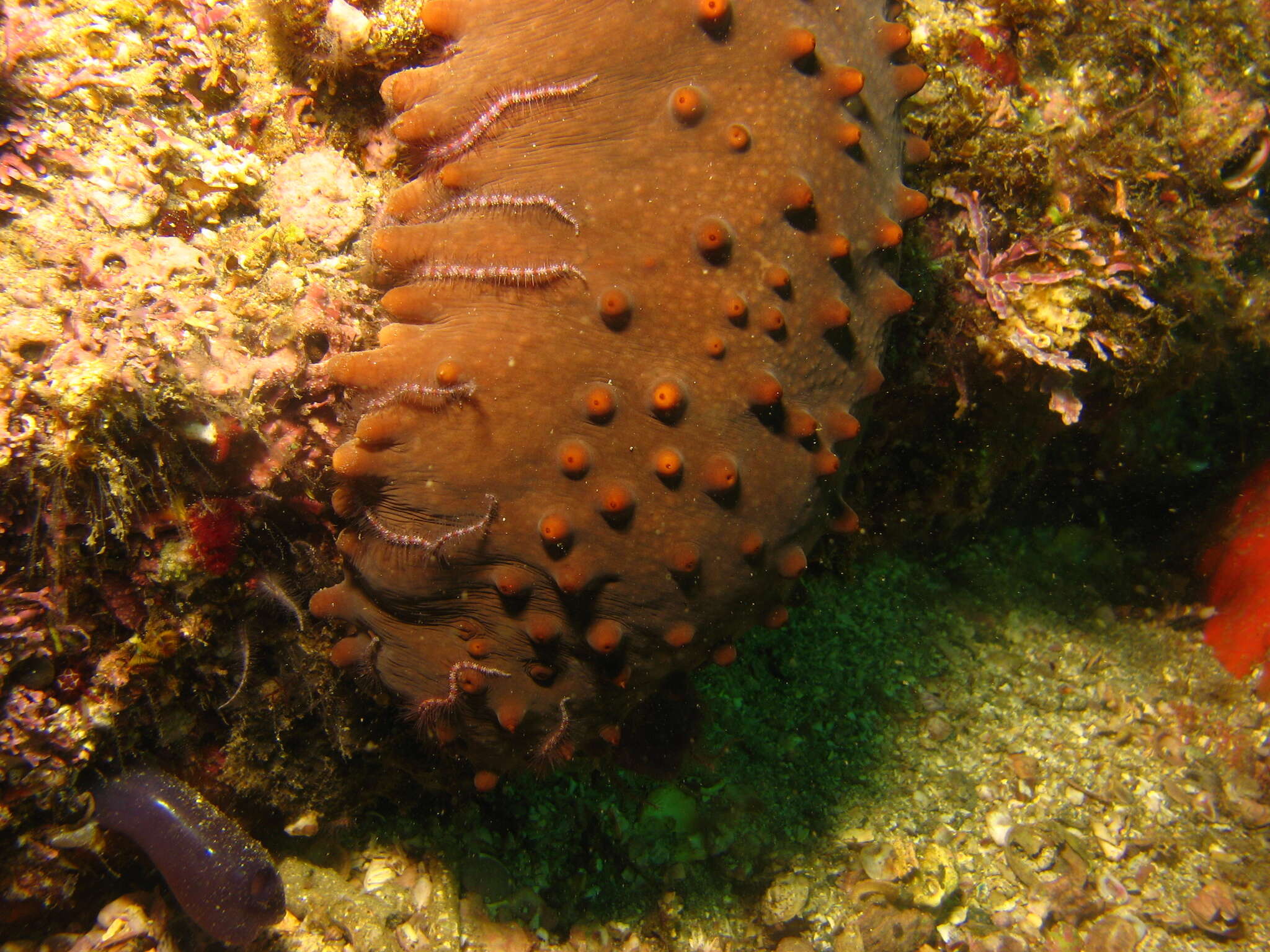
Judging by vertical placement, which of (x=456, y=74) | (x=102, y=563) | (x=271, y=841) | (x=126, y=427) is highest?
(x=456, y=74)

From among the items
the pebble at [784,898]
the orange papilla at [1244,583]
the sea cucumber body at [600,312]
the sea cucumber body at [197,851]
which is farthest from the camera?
the orange papilla at [1244,583]

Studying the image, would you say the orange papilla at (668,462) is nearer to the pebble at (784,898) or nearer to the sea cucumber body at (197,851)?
the sea cucumber body at (197,851)

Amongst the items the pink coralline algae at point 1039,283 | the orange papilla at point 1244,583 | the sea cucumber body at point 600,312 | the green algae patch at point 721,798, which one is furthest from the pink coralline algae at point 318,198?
the orange papilla at point 1244,583

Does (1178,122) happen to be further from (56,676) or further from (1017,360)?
(56,676)

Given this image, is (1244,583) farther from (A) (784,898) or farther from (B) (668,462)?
(B) (668,462)

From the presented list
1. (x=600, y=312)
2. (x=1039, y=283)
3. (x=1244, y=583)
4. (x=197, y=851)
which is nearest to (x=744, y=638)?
(x=1039, y=283)

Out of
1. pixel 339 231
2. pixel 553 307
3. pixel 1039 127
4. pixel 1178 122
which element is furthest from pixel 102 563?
pixel 1178 122
